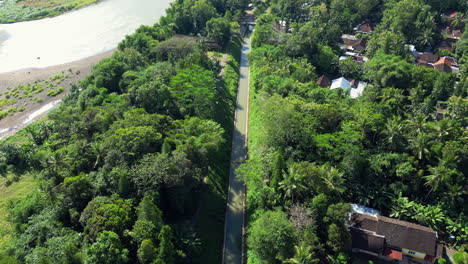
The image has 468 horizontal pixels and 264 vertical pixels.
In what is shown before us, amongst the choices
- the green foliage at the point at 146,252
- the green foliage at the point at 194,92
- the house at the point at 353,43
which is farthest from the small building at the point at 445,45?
the green foliage at the point at 146,252

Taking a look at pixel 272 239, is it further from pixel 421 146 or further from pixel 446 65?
pixel 446 65

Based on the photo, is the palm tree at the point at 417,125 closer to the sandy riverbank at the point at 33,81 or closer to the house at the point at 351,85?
the house at the point at 351,85

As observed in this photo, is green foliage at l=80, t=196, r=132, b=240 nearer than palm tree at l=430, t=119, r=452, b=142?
Yes

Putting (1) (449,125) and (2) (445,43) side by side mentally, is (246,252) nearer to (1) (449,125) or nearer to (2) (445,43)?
(1) (449,125)

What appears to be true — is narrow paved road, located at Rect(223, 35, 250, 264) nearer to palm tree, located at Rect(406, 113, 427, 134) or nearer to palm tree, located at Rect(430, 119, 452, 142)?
palm tree, located at Rect(406, 113, 427, 134)

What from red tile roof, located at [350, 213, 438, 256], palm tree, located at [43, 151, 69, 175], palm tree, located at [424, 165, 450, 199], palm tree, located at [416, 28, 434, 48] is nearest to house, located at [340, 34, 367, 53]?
palm tree, located at [416, 28, 434, 48]

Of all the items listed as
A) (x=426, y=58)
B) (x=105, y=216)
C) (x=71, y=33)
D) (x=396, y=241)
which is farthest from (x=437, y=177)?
(x=71, y=33)
